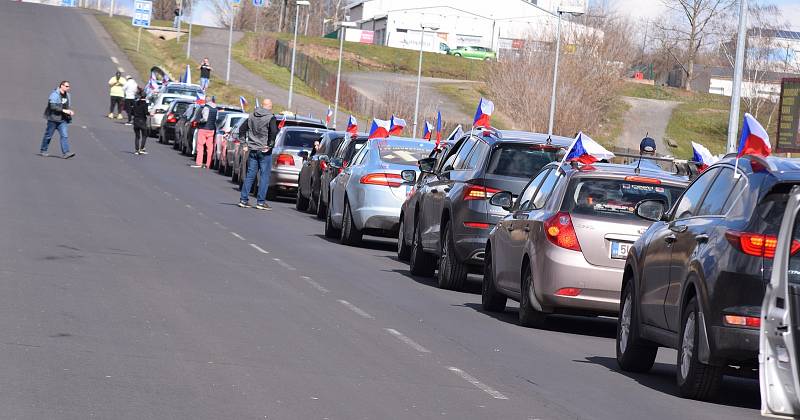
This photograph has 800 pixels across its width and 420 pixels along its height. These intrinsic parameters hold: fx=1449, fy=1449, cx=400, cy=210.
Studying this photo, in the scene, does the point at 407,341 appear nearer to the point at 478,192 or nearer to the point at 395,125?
the point at 478,192

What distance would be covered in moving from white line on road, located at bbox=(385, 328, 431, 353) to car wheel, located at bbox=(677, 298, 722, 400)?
7.33 feet

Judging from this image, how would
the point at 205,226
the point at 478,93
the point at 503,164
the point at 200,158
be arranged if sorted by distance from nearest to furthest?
1. the point at 503,164
2. the point at 205,226
3. the point at 200,158
4. the point at 478,93

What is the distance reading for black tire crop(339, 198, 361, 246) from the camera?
21788mm

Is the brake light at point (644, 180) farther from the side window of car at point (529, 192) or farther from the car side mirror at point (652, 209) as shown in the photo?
the car side mirror at point (652, 209)

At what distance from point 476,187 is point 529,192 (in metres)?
1.28

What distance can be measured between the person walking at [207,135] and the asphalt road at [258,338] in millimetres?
16767

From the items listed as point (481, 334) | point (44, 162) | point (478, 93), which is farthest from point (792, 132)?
point (478, 93)

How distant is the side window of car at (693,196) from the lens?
1040 centimetres

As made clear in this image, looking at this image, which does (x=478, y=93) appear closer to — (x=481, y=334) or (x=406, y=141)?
(x=406, y=141)

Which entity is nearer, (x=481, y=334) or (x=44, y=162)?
(x=481, y=334)

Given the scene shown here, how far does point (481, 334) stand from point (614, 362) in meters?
1.43

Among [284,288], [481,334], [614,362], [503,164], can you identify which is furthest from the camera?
[503,164]

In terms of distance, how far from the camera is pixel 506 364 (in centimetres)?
1102

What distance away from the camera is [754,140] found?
9.73m
